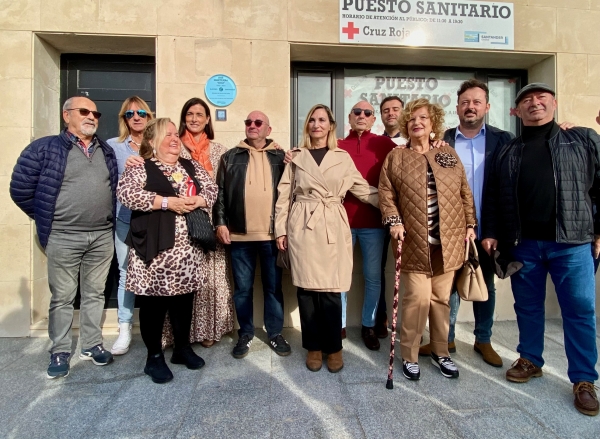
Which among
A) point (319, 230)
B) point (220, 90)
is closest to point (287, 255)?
point (319, 230)

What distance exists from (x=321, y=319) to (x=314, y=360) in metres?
0.35

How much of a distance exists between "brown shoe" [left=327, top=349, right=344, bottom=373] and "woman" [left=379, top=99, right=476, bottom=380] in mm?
513

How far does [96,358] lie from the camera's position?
320 centimetres

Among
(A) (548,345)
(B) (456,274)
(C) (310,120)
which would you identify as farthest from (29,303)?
(A) (548,345)

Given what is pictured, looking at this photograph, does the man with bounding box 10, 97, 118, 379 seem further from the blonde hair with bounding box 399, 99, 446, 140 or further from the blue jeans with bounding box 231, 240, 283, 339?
the blonde hair with bounding box 399, 99, 446, 140

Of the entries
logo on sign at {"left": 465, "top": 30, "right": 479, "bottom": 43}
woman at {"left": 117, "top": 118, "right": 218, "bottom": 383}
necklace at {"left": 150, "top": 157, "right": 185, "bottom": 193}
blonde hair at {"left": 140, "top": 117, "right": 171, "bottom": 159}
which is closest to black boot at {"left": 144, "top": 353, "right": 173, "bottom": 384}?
woman at {"left": 117, "top": 118, "right": 218, "bottom": 383}

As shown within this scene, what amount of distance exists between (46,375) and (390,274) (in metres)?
3.44

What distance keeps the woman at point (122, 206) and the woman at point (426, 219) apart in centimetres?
233

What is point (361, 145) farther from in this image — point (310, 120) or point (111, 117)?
point (111, 117)

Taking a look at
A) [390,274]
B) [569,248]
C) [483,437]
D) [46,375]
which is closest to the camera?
[483,437]

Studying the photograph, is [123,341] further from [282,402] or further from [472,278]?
[472,278]

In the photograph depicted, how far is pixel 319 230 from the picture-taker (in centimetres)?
293

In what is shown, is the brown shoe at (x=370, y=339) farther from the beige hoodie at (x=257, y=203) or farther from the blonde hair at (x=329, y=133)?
the blonde hair at (x=329, y=133)

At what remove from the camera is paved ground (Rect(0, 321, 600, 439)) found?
2289 millimetres
